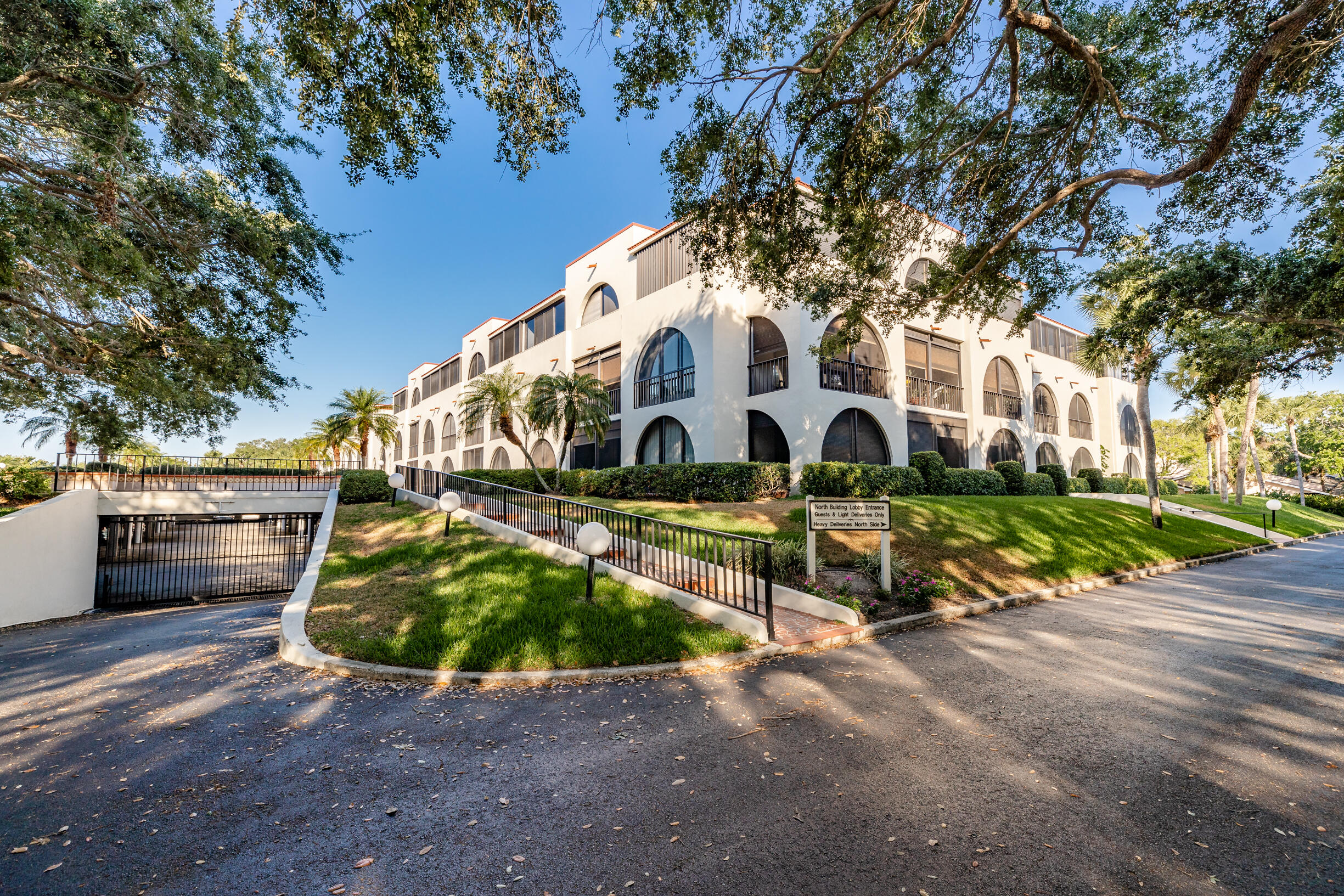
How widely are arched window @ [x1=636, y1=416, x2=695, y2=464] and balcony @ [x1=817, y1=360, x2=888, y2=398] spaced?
492cm

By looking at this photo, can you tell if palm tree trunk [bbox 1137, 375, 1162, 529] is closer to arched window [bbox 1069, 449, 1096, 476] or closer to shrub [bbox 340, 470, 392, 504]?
arched window [bbox 1069, 449, 1096, 476]

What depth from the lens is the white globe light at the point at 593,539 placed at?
6.32m

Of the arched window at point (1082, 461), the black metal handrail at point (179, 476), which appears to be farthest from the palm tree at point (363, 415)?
the arched window at point (1082, 461)

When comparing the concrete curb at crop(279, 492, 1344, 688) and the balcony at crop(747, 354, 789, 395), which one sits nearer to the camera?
the concrete curb at crop(279, 492, 1344, 688)

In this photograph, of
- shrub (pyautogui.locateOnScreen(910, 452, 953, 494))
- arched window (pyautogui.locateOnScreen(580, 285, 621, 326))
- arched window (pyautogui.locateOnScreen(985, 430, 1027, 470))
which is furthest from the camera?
arched window (pyautogui.locateOnScreen(580, 285, 621, 326))

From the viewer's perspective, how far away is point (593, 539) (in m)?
6.34

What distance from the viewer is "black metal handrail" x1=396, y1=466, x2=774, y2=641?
21.7ft

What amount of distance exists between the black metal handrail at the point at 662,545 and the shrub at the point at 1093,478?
23815 mm

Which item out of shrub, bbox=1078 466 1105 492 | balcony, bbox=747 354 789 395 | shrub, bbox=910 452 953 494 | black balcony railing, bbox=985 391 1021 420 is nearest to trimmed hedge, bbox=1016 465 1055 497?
black balcony railing, bbox=985 391 1021 420

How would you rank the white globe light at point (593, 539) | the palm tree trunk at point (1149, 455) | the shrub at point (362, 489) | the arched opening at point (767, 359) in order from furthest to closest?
the shrub at point (362, 489) < the arched opening at point (767, 359) < the palm tree trunk at point (1149, 455) < the white globe light at point (593, 539)

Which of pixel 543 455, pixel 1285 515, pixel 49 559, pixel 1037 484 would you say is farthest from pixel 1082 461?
pixel 49 559

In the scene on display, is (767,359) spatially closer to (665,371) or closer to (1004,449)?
(665,371)

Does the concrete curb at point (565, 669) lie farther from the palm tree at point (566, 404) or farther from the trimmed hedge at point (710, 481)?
the palm tree at point (566, 404)

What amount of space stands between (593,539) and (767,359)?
1252 centimetres
